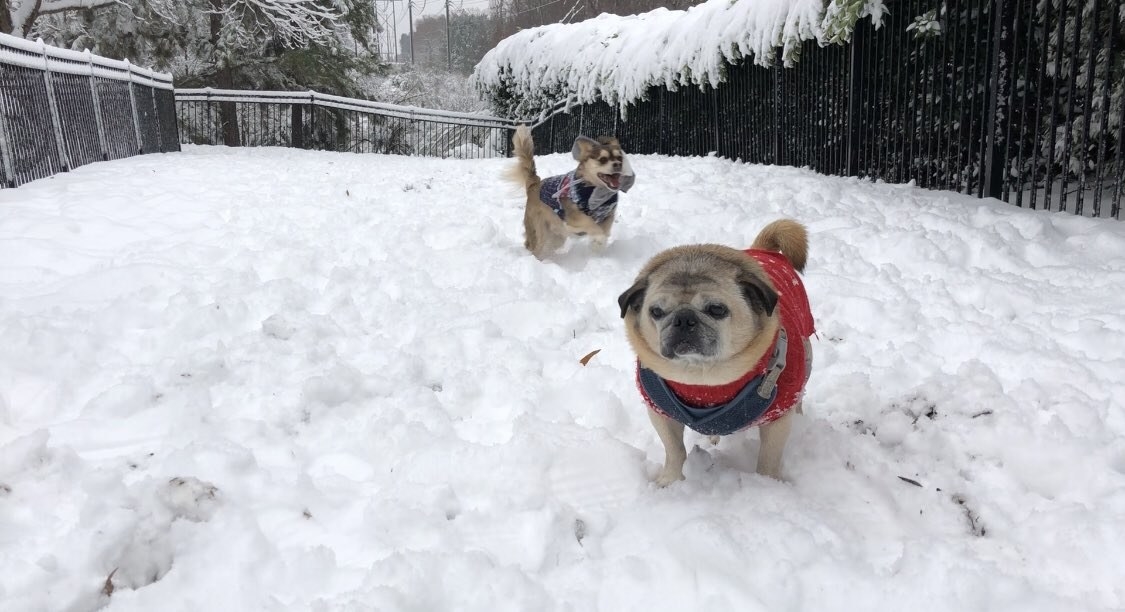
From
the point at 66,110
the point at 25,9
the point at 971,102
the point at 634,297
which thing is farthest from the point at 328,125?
the point at 634,297

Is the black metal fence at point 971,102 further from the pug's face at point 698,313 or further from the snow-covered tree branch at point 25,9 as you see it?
the snow-covered tree branch at point 25,9

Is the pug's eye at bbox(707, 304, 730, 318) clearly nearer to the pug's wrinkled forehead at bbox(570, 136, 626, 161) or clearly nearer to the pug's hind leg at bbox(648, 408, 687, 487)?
the pug's hind leg at bbox(648, 408, 687, 487)

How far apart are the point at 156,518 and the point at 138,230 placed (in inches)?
193

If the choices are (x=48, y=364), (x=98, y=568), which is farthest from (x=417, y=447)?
(x=48, y=364)

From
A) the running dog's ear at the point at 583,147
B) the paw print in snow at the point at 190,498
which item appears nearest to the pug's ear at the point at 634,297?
the paw print in snow at the point at 190,498

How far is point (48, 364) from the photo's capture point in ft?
10.8

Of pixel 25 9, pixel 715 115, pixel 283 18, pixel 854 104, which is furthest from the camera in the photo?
pixel 283 18

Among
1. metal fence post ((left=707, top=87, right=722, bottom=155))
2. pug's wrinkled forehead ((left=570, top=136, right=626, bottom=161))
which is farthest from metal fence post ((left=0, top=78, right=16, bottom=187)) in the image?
metal fence post ((left=707, top=87, right=722, bottom=155))

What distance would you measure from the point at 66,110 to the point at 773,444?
11775 mm

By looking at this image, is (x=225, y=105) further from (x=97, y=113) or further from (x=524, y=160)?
(x=524, y=160)

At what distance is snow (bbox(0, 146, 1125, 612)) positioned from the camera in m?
2.05

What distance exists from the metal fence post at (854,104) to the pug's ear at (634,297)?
643cm

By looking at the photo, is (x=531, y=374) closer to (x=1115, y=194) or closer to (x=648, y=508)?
(x=648, y=508)

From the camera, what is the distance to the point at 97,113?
461 inches
